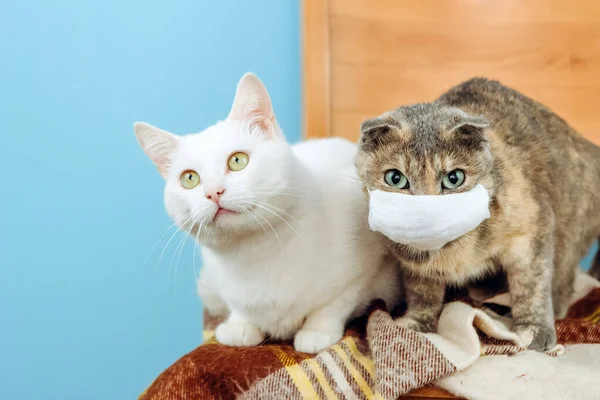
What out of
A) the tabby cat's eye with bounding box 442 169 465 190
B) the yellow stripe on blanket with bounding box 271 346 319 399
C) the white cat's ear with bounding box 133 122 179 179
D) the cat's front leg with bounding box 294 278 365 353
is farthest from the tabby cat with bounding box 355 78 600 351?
the white cat's ear with bounding box 133 122 179 179

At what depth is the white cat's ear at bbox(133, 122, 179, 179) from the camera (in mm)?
942

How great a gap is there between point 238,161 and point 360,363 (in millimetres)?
406

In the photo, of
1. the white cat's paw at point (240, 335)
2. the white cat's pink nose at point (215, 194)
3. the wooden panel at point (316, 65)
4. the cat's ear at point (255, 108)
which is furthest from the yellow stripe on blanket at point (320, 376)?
the wooden panel at point (316, 65)

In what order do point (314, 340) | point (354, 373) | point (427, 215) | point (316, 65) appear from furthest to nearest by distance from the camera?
point (316, 65)
point (314, 340)
point (354, 373)
point (427, 215)

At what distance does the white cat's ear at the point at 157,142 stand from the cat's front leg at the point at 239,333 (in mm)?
339

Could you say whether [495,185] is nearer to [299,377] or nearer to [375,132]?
[375,132]

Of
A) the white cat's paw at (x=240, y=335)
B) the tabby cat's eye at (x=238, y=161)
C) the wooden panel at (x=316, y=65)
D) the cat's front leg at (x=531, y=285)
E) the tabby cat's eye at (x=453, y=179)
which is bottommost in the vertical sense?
the white cat's paw at (x=240, y=335)

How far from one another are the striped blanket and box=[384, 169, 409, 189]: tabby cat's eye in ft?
0.79

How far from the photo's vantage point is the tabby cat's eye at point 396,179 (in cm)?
78

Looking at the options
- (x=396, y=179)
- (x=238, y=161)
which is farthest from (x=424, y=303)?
(x=238, y=161)

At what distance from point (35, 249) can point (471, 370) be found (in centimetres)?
131

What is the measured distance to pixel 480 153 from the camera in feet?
2.58

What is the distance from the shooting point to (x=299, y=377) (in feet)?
2.62

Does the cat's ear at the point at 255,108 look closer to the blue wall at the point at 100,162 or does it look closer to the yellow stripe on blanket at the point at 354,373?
the yellow stripe on blanket at the point at 354,373
